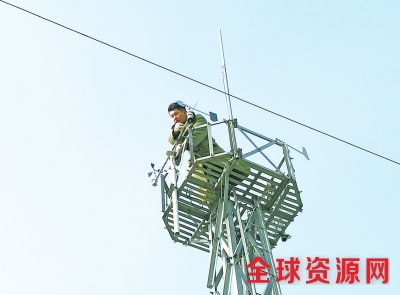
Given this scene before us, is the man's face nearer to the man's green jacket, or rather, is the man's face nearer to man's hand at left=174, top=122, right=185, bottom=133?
man's hand at left=174, top=122, right=185, bottom=133

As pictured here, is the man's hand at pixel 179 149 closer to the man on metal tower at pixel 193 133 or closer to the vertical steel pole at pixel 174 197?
the man on metal tower at pixel 193 133

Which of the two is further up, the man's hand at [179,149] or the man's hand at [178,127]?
the man's hand at [178,127]

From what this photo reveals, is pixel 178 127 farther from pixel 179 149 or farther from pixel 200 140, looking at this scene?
pixel 200 140

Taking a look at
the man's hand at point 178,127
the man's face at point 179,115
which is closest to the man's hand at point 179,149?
the man's hand at point 178,127

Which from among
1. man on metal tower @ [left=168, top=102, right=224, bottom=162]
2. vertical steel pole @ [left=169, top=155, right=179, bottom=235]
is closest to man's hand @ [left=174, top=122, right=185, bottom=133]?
man on metal tower @ [left=168, top=102, right=224, bottom=162]

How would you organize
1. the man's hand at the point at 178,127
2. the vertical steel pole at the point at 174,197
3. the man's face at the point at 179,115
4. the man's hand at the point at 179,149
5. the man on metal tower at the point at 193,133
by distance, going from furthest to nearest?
the man's face at the point at 179,115
the man's hand at the point at 178,127
the man's hand at the point at 179,149
the man on metal tower at the point at 193,133
the vertical steel pole at the point at 174,197

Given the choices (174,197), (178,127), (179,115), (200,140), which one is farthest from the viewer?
(179,115)

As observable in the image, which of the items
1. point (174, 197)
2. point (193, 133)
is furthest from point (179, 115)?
point (174, 197)

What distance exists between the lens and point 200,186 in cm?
1634

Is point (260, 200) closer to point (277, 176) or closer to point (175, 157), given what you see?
point (277, 176)

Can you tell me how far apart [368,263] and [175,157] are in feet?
15.7

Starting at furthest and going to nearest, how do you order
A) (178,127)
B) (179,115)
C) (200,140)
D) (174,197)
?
(179,115)
(178,127)
(200,140)
(174,197)

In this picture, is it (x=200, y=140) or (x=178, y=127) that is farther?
(x=178, y=127)

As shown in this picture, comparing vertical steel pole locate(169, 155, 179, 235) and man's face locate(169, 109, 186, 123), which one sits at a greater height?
man's face locate(169, 109, 186, 123)
